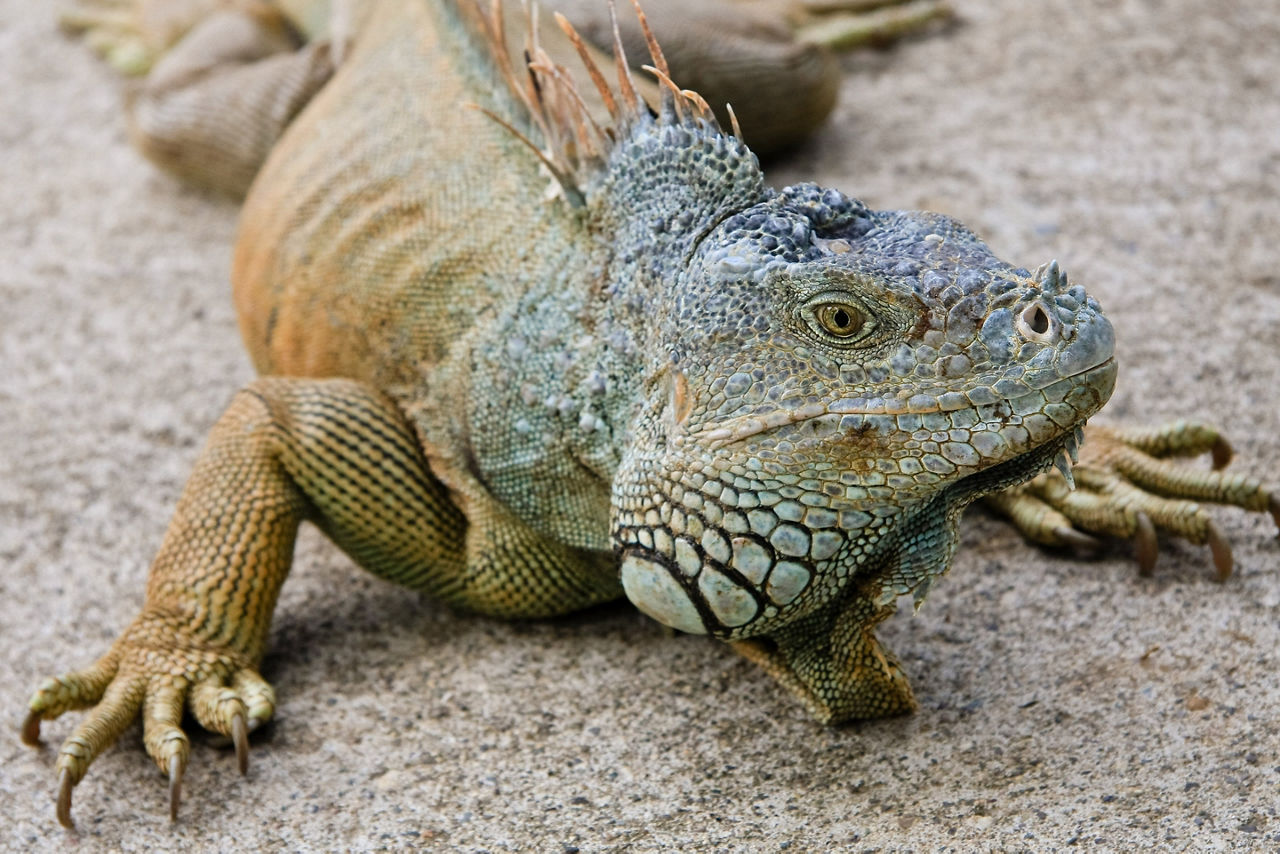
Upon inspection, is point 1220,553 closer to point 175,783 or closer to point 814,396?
point 814,396

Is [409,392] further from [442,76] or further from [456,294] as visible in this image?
[442,76]

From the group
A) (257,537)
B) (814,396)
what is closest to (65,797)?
(257,537)

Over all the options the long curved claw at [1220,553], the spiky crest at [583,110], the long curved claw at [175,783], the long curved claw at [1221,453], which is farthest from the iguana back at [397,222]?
the long curved claw at [1221,453]

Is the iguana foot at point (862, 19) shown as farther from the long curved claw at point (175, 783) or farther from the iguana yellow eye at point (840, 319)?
the long curved claw at point (175, 783)

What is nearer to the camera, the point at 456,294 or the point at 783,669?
the point at 783,669

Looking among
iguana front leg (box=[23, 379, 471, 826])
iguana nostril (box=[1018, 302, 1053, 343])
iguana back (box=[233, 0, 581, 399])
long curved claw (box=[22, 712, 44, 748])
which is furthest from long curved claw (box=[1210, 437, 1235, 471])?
long curved claw (box=[22, 712, 44, 748])

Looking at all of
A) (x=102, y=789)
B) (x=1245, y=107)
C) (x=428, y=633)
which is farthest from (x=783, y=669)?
(x=1245, y=107)
